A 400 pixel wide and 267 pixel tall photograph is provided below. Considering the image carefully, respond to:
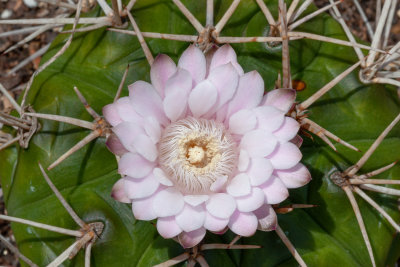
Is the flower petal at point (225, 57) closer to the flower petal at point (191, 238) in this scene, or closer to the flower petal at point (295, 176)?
the flower petal at point (295, 176)

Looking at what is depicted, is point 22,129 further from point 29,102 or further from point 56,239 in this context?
point 56,239

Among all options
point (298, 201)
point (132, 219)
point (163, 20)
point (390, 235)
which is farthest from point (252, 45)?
point (390, 235)

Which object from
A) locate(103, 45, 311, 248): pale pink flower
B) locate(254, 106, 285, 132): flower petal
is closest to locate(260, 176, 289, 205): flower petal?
locate(103, 45, 311, 248): pale pink flower

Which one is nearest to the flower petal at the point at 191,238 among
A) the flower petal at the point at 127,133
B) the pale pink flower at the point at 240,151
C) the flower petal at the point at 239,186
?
the pale pink flower at the point at 240,151

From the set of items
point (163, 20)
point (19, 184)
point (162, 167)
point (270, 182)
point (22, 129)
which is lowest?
point (270, 182)

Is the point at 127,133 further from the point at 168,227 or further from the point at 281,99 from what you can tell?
the point at 281,99

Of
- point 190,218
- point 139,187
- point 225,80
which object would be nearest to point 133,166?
point 139,187

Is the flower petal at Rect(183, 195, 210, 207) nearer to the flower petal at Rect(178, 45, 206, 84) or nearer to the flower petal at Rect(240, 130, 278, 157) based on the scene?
the flower petal at Rect(240, 130, 278, 157)
